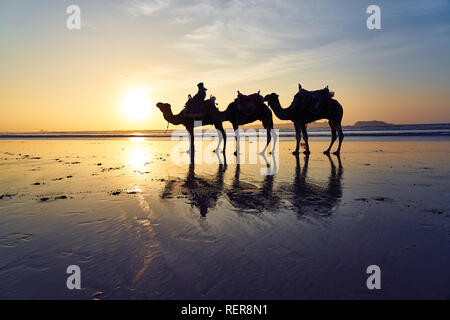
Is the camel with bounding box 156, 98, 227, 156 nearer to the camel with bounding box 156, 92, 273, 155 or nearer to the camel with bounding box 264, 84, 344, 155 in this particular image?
the camel with bounding box 156, 92, 273, 155

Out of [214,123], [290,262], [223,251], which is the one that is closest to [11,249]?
[223,251]

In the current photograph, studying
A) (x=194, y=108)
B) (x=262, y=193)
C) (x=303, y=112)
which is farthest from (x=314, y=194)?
(x=194, y=108)

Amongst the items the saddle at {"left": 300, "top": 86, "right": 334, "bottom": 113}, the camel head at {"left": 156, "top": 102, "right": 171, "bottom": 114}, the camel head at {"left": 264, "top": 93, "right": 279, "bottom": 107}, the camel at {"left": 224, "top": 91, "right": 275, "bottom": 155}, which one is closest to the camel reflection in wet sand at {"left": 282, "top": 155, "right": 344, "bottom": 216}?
the saddle at {"left": 300, "top": 86, "right": 334, "bottom": 113}

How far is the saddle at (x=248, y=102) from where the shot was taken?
554 inches

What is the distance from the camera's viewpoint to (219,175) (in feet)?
27.3

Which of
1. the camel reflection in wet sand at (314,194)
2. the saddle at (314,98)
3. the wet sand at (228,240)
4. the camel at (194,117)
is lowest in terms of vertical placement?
the wet sand at (228,240)

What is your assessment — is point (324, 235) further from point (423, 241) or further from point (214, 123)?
point (214, 123)

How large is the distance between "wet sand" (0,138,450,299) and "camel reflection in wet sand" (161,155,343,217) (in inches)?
1.6

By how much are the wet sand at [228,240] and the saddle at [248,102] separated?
27.2ft

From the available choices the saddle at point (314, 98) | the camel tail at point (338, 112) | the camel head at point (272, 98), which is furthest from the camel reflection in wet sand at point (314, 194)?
the camel head at point (272, 98)

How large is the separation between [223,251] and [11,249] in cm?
265

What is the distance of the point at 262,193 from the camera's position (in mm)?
5863

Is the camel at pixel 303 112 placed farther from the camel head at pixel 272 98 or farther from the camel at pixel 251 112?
the camel at pixel 251 112

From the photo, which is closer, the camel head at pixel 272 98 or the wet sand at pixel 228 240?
the wet sand at pixel 228 240
